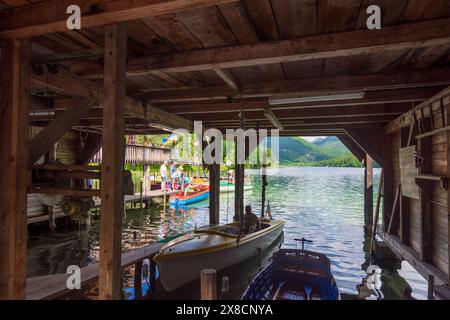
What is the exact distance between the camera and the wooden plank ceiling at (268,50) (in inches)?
115

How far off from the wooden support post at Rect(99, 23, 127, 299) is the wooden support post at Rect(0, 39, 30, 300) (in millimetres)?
1147

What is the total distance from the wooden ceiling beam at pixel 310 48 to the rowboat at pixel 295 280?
4.83 m

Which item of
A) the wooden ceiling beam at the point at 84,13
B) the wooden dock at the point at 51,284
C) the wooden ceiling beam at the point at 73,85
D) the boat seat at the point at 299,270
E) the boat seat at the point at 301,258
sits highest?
the wooden ceiling beam at the point at 84,13

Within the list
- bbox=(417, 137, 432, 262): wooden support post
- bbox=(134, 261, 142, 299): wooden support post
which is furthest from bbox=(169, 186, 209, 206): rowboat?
bbox=(417, 137, 432, 262): wooden support post

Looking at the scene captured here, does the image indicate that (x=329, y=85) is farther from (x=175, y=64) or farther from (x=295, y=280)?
(x=295, y=280)

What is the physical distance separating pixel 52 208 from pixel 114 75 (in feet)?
→ 43.2

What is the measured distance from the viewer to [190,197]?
25.5 m

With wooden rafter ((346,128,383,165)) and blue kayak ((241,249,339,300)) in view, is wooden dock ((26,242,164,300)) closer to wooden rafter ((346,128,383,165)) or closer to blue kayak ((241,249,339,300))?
blue kayak ((241,249,339,300))

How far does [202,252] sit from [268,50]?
6.34m

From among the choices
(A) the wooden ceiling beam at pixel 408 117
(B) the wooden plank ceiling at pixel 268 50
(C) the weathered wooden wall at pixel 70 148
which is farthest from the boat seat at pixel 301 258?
(C) the weathered wooden wall at pixel 70 148

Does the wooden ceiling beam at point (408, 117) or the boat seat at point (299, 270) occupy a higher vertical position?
the wooden ceiling beam at point (408, 117)

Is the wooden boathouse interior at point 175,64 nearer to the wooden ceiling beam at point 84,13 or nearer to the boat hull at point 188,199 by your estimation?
the wooden ceiling beam at point 84,13

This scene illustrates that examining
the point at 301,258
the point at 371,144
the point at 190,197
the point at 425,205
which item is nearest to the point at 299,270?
the point at 301,258

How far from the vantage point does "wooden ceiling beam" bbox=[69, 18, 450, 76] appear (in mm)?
3008
